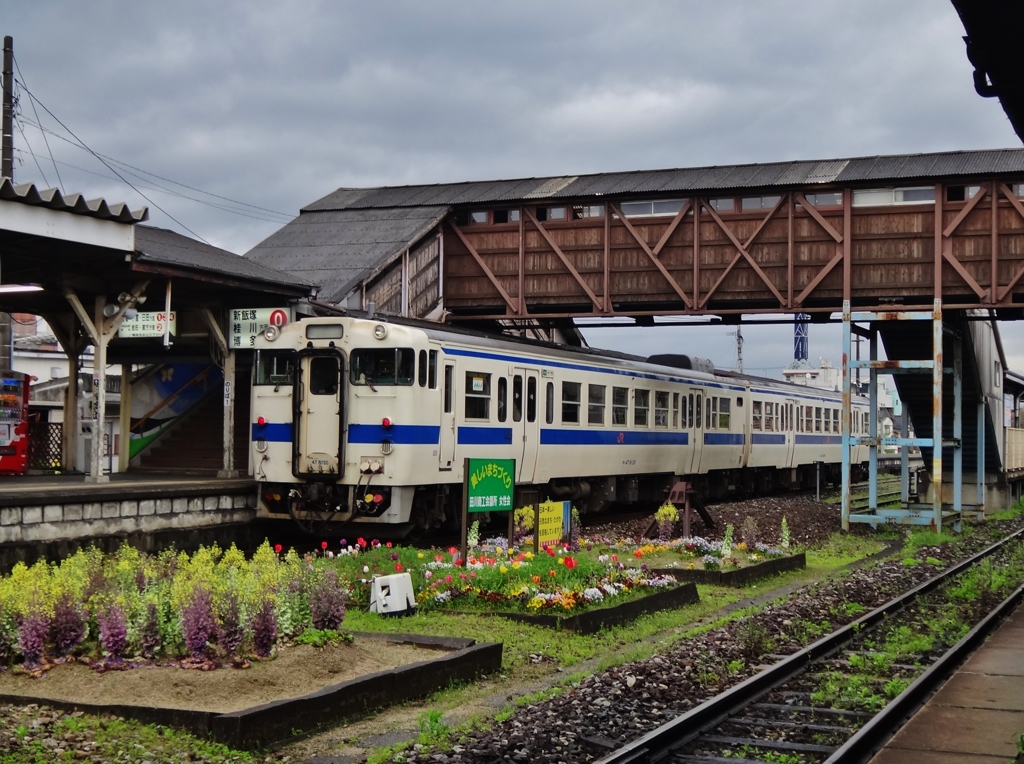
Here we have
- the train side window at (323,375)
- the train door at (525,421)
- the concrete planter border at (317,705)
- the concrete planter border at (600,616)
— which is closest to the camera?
the concrete planter border at (317,705)

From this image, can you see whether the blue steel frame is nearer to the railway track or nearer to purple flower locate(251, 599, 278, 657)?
the railway track

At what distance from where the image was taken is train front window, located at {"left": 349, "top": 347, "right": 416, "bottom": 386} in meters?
15.3

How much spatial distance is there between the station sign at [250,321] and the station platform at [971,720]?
11.9 meters

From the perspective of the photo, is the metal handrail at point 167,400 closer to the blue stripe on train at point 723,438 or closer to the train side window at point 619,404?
the train side window at point 619,404

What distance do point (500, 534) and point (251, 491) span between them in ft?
13.3

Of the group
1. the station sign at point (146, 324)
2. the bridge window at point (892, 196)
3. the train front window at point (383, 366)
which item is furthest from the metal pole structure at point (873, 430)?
the station sign at point (146, 324)

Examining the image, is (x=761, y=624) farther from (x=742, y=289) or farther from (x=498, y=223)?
(x=498, y=223)

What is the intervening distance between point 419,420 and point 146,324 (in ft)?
14.6

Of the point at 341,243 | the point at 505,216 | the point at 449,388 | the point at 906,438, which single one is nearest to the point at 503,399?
the point at 449,388

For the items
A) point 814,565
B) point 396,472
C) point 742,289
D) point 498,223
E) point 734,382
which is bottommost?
point 814,565

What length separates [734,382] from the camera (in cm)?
2859

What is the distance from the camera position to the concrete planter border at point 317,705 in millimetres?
6340

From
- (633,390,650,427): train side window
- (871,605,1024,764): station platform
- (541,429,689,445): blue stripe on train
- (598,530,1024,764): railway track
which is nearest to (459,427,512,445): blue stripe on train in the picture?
(541,429,689,445): blue stripe on train

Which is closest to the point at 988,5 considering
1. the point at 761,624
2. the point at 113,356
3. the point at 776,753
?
the point at 776,753
